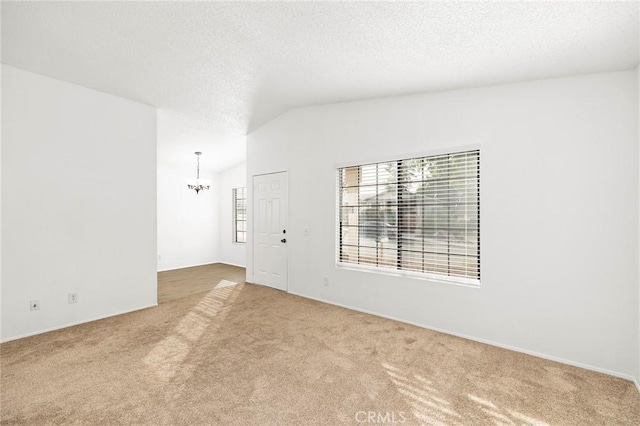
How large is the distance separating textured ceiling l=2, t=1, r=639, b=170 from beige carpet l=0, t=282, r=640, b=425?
2.59 meters

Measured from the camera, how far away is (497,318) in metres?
3.04

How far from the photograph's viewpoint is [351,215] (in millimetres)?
4344

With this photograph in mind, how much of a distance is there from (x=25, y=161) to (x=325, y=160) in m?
3.48

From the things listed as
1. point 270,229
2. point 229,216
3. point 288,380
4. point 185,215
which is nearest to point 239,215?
point 229,216

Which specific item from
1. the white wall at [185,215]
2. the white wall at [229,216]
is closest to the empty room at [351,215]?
the white wall at [185,215]

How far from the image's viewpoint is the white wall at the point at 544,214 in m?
2.52

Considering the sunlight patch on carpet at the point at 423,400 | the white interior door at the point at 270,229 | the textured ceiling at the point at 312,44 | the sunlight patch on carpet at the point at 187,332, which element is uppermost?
the textured ceiling at the point at 312,44

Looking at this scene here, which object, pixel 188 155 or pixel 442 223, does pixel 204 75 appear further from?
pixel 188 155

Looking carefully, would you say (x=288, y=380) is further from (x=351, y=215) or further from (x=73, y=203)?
(x=73, y=203)

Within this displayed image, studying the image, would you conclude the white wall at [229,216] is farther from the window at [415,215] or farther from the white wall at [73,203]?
the window at [415,215]

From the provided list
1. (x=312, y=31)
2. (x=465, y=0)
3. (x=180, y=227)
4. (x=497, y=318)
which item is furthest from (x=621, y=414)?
(x=180, y=227)

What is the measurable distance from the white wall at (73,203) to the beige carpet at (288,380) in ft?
1.51
